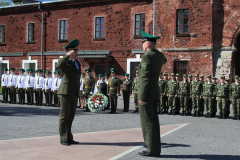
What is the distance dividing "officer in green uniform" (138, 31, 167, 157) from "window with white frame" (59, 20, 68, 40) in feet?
72.6

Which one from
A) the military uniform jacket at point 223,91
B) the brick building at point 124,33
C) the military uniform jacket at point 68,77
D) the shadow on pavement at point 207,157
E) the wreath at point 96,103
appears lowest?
the shadow on pavement at point 207,157

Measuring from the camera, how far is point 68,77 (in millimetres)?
7129

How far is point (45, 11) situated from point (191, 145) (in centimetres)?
2378

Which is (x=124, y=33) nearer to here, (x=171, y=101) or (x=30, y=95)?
(x=30, y=95)

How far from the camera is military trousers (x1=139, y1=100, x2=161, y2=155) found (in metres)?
5.95

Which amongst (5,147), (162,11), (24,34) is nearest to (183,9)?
(162,11)

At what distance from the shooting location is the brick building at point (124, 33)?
21.3 meters

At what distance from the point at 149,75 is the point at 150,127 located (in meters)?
0.92

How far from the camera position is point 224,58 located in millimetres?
21297

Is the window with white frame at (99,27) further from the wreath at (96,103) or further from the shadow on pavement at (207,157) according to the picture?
the shadow on pavement at (207,157)

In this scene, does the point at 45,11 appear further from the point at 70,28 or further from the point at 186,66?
the point at 186,66

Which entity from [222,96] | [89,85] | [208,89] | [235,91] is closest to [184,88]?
[208,89]

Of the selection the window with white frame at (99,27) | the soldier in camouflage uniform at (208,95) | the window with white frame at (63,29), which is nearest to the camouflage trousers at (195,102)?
the soldier in camouflage uniform at (208,95)

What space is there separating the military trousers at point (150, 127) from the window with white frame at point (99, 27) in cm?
2041
